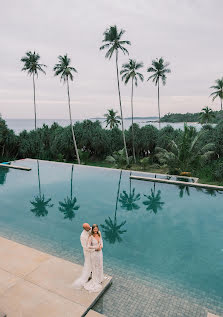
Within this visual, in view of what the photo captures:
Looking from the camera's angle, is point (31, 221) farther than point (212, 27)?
No

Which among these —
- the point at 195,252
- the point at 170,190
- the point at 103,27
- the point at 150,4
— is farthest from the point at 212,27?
the point at 195,252

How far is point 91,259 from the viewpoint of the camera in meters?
5.44

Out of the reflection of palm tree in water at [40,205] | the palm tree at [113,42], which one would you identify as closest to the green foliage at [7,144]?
the reflection of palm tree in water at [40,205]

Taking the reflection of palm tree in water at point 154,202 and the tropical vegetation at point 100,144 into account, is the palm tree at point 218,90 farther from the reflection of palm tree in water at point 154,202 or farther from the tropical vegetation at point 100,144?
the reflection of palm tree in water at point 154,202

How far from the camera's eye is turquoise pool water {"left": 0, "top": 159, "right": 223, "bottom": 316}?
22.2 ft

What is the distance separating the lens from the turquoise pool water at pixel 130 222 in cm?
675

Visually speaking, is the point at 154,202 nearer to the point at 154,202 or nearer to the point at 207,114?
the point at 154,202

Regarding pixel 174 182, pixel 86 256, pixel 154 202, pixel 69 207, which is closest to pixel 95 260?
pixel 86 256

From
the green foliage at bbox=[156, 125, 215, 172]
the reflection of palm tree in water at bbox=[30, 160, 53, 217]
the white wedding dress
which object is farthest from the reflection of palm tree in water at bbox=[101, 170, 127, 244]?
the green foliage at bbox=[156, 125, 215, 172]

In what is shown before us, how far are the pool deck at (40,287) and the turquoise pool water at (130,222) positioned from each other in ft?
2.90

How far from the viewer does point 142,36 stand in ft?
68.9

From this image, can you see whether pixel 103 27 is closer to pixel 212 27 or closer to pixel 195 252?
pixel 212 27

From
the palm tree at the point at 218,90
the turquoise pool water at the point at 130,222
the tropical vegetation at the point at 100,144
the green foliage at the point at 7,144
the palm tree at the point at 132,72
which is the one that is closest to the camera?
the turquoise pool water at the point at 130,222

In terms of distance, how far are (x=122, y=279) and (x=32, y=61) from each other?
25505mm
